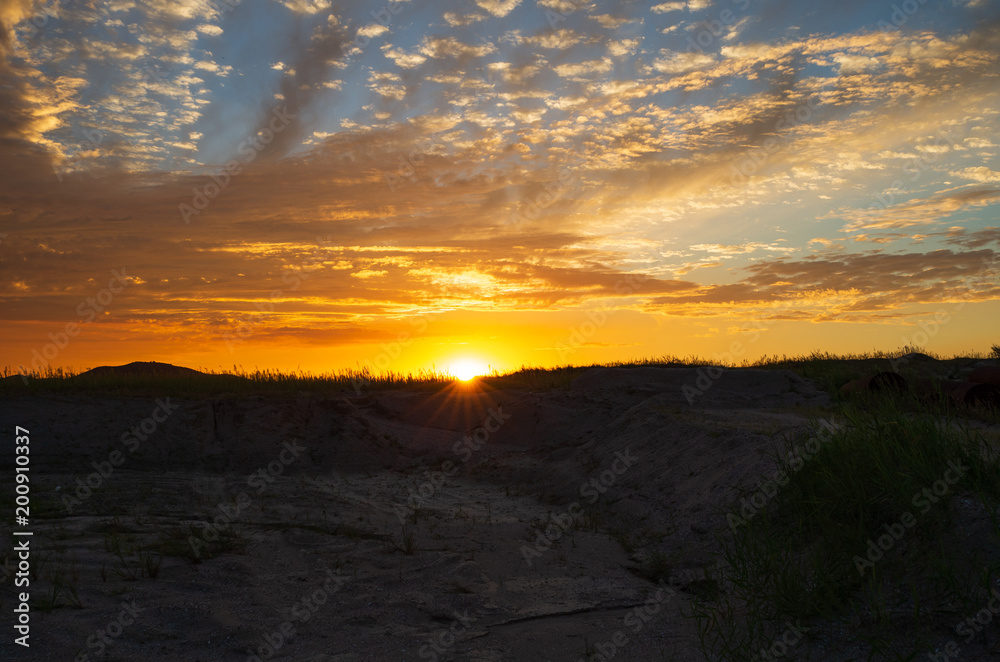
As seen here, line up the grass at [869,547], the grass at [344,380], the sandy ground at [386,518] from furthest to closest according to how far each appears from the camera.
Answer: the grass at [344,380] → the sandy ground at [386,518] → the grass at [869,547]

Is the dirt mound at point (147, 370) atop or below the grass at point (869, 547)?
atop

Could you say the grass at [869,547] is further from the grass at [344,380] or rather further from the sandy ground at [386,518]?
the grass at [344,380]

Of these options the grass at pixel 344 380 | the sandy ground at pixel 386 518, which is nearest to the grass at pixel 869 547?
the sandy ground at pixel 386 518

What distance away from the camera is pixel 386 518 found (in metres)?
7.53

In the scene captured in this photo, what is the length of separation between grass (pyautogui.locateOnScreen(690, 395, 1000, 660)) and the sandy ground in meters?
0.50

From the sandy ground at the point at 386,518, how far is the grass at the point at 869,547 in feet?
1.63

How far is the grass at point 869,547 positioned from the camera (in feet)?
12.1

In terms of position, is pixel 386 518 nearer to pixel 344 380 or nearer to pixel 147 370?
pixel 344 380

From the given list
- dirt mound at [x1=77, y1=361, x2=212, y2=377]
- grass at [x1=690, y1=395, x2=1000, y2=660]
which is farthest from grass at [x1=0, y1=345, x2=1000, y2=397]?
grass at [x1=690, y1=395, x2=1000, y2=660]

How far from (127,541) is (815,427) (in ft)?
22.3

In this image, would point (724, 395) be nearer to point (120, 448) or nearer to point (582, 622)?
point (582, 622)

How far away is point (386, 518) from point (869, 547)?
5150 mm

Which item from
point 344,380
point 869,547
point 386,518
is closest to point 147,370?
point 344,380

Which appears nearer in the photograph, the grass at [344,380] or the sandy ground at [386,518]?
the sandy ground at [386,518]
